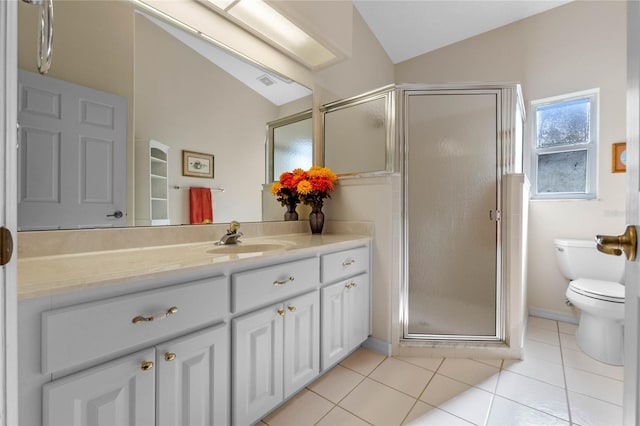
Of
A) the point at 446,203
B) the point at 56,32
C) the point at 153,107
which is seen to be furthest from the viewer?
the point at 446,203

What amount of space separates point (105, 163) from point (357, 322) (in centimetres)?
157

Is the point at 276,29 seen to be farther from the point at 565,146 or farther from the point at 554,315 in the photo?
the point at 554,315

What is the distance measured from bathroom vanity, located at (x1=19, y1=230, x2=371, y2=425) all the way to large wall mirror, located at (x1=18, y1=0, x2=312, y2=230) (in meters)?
0.36

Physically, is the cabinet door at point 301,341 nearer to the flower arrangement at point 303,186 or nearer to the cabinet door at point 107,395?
the cabinet door at point 107,395

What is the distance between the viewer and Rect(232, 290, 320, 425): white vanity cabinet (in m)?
1.09

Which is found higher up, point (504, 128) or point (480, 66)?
point (480, 66)


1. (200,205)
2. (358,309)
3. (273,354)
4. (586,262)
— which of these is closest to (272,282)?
(273,354)

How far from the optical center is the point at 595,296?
1.78m

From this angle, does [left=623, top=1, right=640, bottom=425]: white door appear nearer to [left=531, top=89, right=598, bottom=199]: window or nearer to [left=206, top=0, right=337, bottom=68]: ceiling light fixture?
[left=206, top=0, right=337, bottom=68]: ceiling light fixture

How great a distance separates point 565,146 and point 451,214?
142 centimetres

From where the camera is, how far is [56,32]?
110 centimetres

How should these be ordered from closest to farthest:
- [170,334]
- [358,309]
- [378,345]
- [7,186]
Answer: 1. [7,186]
2. [170,334]
3. [358,309]
4. [378,345]

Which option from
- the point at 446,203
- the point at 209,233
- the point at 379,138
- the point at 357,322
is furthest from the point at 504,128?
the point at 209,233

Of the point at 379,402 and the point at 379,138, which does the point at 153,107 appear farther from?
the point at 379,402
